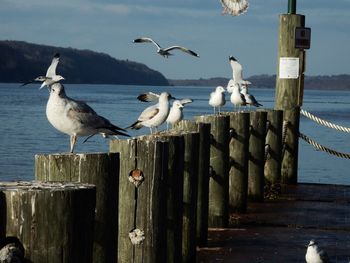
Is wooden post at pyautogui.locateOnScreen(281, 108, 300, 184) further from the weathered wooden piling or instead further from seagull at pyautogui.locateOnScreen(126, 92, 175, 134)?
the weathered wooden piling

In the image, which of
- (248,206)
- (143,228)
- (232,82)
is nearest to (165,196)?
(143,228)

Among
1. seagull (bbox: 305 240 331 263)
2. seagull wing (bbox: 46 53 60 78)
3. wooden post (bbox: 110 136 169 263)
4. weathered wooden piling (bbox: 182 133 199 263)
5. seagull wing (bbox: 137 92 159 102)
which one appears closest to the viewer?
wooden post (bbox: 110 136 169 263)

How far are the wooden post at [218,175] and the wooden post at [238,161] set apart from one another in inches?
54.7

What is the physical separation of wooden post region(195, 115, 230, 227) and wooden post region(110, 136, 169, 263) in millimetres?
3824

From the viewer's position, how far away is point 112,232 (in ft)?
19.4

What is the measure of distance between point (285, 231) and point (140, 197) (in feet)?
13.9

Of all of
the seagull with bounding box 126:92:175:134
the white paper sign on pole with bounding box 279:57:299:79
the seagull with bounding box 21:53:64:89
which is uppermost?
the white paper sign on pole with bounding box 279:57:299:79

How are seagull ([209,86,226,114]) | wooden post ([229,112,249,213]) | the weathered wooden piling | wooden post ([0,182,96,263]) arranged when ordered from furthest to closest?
seagull ([209,86,226,114])
wooden post ([229,112,249,213])
the weathered wooden piling
wooden post ([0,182,96,263])

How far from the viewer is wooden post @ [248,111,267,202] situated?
13898 mm

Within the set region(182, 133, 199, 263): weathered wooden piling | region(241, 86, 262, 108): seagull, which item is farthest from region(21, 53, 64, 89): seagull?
region(241, 86, 262, 108): seagull

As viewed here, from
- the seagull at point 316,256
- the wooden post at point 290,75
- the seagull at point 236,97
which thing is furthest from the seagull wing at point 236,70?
the seagull at point 316,256

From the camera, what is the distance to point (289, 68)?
17.0 metres

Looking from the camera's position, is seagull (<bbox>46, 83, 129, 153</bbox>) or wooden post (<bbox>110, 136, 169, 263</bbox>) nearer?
wooden post (<bbox>110, 136, 169, 263</bbox>)

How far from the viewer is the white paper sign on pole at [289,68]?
17000 millimetres
